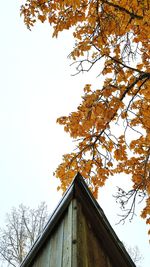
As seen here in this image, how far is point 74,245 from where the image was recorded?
1.71 meters

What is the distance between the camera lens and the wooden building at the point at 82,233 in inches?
72.2

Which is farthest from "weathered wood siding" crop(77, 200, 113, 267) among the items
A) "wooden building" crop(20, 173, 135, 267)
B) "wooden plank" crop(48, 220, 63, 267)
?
"wooden plank" crop(48, 220, 63, 267)

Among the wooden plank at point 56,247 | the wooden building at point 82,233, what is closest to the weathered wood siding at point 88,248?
the wooden building at point 82,233

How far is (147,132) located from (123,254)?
13.1ft

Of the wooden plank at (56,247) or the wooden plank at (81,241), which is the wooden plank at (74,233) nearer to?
the wooden plank at (81,241)

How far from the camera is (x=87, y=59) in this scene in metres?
5.54

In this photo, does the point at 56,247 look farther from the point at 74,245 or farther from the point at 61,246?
the point at 74,245

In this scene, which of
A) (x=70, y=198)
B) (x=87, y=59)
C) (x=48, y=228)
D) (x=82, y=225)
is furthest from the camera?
(x=87, y=59)

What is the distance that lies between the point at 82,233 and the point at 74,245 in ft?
0.52

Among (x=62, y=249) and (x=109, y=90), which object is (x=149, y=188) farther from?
(x=62, y=249)

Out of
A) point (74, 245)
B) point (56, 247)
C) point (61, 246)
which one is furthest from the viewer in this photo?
point (56, 247)

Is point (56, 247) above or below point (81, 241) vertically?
above

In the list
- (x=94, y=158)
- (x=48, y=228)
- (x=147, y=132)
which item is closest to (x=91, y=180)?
(x=94, y=158)

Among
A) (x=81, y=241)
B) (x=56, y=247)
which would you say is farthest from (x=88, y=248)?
(x=56, y=247)
